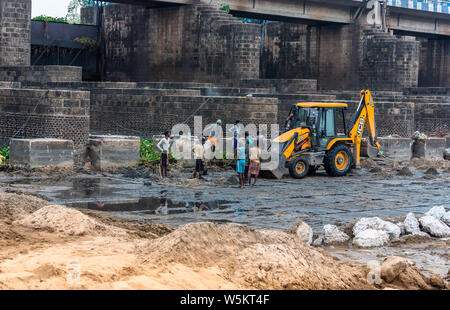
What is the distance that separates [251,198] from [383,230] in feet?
15.9

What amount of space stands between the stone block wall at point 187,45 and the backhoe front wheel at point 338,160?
17.1 m

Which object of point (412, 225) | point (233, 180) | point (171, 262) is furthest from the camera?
point (233, 180)

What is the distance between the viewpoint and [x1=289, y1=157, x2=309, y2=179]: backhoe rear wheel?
68.5 ft

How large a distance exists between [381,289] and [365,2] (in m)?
41.0

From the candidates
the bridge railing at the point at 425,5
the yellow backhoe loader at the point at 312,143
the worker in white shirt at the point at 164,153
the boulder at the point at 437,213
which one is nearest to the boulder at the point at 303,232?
the boulder at the point at 437,213

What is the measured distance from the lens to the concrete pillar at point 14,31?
34.3 metres

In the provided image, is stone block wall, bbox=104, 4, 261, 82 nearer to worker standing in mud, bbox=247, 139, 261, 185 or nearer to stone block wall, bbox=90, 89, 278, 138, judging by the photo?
stone block wall, bbox=90, 89, 278, 138

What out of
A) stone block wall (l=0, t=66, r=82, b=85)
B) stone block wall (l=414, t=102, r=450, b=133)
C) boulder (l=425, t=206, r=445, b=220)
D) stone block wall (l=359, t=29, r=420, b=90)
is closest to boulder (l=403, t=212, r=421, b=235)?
boulder (l=425, t=206, r=445, b=220)

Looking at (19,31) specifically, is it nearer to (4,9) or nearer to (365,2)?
(4,9)

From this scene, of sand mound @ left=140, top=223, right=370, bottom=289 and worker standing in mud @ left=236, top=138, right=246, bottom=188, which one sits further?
worker standing in mud @ left=236, top=138, right=246, bottom=188

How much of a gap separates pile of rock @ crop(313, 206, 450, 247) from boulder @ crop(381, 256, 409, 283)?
2.70 metres

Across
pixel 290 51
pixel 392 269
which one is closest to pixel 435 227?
pixel 392 269

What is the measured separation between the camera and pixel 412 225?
42.8ft

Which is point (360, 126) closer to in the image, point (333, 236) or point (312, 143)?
point (312, 143)
